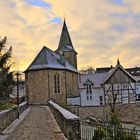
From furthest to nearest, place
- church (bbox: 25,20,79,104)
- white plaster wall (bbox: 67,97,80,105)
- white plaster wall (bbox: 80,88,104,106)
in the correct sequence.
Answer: white plaster wall (bbox: 80,88,104,106), white plaster wall (bbox: 67,97,80,105), church (bbox: 25,20,79,104)

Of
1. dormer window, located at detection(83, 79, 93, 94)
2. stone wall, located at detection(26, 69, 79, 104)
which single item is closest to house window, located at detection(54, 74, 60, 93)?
stone wall, located at detection(26, 69, 79, 104)

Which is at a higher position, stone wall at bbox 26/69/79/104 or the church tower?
the church tower

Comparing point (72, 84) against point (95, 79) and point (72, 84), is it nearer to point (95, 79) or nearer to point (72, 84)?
point (72, 84)

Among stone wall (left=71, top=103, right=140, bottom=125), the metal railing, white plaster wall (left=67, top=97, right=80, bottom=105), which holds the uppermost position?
white plaster wall (left=67, top=97, right=80, bottom=105)

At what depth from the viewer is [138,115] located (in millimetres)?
48531

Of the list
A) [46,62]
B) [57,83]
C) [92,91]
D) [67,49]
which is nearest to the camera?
[46,62]

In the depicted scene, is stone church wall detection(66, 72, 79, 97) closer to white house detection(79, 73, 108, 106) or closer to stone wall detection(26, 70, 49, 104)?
white house detection(79, 73, 108, 106)

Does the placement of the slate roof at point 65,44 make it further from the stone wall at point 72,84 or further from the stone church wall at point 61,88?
the stone church wall at point 61,88

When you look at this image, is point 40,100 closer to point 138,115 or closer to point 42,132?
point 138,115

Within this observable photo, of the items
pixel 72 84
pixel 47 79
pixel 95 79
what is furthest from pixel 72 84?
pixel 47 79

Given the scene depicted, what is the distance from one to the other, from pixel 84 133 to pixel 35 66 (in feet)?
136

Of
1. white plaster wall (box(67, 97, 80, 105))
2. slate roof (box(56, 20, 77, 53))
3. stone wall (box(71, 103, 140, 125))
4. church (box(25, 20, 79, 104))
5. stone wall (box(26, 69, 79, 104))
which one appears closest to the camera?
stone wall (box(71, 103, 140, 125))

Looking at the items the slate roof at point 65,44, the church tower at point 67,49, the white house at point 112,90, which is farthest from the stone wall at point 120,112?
the slate roof at point 65,44

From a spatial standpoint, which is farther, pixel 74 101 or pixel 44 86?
pixel 74 101
